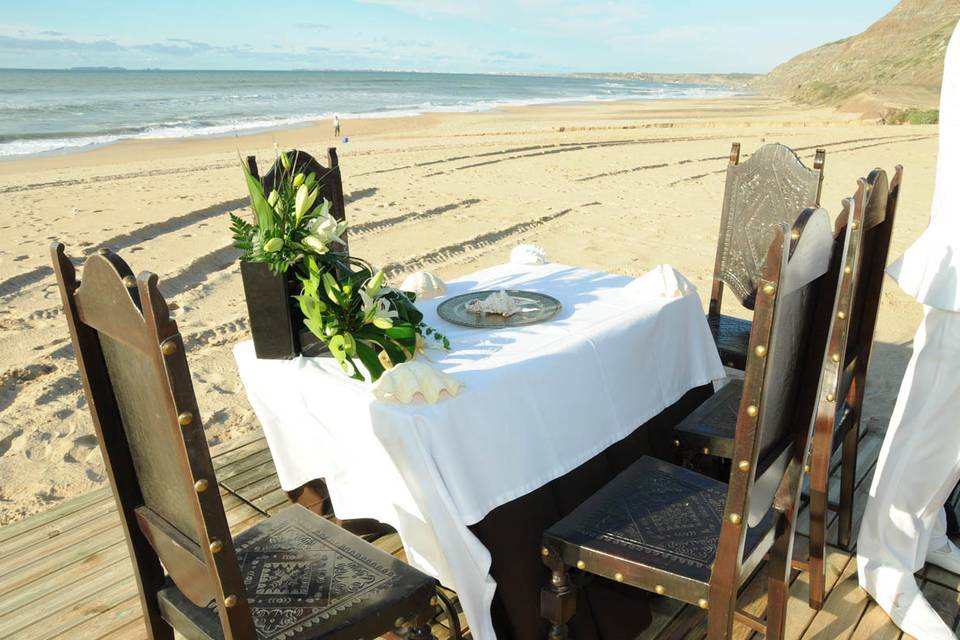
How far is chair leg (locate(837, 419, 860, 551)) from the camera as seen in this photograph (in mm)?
2424

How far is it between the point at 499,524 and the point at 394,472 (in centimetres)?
37

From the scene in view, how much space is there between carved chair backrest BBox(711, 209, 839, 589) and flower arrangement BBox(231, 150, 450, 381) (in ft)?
3.03

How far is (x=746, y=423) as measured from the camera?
136 cm

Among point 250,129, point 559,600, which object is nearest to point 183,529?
point 559,600

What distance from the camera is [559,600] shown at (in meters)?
1.84

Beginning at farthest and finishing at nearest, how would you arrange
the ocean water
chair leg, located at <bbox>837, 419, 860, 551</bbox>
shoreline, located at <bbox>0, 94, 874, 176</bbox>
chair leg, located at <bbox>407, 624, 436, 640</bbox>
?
1. the ocean water
2. shoreline, located at <bbox>0, 94, 874, 176</bbox>
3. chair leg, located at <bbox>837, 419, 860, 551</bbox>
4. chair leg, located at <bbox>407, 624, 436, 640</bbox>

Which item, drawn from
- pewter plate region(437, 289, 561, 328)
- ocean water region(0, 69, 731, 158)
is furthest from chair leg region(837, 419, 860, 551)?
ocean water region(0, 69, 731, 158)

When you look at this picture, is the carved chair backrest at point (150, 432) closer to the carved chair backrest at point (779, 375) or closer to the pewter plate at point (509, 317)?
the carved chair backrest at point (779, 375)

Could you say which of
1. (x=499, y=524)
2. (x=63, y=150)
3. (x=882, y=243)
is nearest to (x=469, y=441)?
(x=499, y=524)

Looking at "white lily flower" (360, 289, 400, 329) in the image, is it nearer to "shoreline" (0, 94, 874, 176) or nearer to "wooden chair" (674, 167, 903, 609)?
"wooden chair" (674, 167, 903, 609)

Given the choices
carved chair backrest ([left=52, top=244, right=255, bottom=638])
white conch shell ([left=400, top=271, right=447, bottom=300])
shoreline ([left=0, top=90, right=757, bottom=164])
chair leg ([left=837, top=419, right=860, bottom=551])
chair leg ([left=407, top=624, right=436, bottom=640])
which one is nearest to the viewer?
carved chair backrest ([left=52, top=244, right=255, bottom=638])

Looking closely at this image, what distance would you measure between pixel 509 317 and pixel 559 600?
0.88 meters

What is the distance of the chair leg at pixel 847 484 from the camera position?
242cm

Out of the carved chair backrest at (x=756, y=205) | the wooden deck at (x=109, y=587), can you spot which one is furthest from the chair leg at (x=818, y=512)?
the carved chair backrest at (x=756, y=205)
